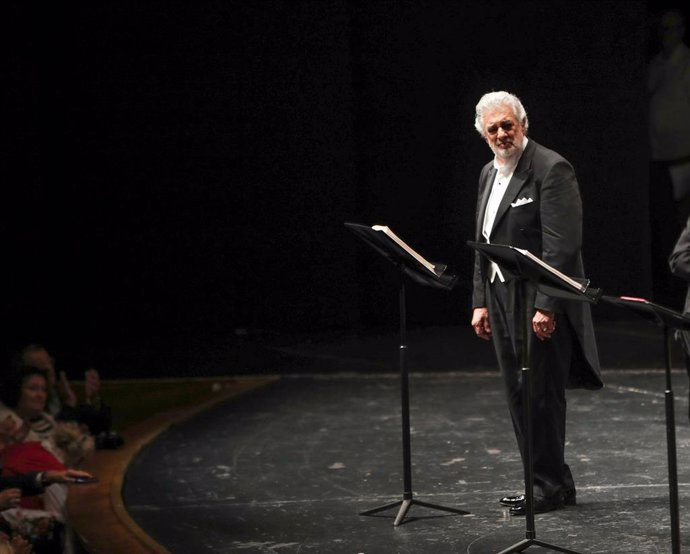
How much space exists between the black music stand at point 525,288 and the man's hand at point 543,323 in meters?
0.39

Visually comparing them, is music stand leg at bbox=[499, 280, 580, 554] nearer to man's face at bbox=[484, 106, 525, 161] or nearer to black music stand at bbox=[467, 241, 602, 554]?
black music stand at bbox=[467, 241, 602, 554]

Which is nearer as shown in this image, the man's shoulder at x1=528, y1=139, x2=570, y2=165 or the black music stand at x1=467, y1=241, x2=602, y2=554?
the black music stand at x1=467, y1=241, x2=602, y2=554

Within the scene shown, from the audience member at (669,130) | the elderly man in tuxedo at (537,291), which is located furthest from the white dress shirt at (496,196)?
the audience member at (669,130)

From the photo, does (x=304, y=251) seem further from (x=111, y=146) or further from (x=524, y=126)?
(x=524, y=126)

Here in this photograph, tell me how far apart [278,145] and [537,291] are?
463 cm

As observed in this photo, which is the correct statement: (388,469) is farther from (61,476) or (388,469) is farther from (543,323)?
(61,476)

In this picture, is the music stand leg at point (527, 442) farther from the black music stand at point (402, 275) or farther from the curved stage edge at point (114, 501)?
the curved stage edge at point (114, 501)

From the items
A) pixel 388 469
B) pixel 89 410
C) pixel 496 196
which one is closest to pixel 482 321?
pixel 496 196

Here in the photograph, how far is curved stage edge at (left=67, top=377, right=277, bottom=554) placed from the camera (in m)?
4.09

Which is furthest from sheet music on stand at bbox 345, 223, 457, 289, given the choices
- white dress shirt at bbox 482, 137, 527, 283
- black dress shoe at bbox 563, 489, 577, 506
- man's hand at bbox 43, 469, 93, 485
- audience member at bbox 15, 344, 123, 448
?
audience member at bbox 15, 344, 123, 448

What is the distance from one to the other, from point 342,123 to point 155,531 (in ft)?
15.5

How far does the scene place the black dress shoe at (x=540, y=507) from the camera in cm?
423

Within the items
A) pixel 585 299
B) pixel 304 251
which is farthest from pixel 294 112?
pixel 585 299

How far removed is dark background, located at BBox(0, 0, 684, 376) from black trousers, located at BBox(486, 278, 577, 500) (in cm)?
432
